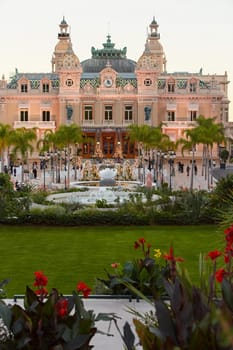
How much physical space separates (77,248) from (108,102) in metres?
57.5

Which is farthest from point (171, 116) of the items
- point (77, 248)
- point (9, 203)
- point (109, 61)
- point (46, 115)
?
point (77, 248)

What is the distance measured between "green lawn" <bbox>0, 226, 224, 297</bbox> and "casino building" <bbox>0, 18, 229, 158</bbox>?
172ft

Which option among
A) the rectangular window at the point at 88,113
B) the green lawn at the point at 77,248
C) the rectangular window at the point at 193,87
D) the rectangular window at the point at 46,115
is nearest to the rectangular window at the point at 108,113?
the rectangular window at the point at 88,113

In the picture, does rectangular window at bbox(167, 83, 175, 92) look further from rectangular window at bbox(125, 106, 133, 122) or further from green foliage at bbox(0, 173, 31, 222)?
green foliage at bbox(0, 173, 31, 222)

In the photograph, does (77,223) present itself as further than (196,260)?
Yes

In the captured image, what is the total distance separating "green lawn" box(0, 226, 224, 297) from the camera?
11.5m

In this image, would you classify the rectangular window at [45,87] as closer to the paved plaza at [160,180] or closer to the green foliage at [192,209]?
the paved plaza at [160,180]

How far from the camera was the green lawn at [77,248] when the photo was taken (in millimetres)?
11453

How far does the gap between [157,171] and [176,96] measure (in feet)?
92.8

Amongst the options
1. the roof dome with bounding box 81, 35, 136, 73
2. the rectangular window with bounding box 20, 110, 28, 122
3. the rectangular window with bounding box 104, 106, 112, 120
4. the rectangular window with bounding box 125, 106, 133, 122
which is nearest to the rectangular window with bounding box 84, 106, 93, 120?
the rectangular window with bounding box 104, 106, 112, 120

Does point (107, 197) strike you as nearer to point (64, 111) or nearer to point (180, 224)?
point (180, 224)

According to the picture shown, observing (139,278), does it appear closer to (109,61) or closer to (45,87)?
(45,87)

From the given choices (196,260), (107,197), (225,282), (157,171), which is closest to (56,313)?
(225,282)

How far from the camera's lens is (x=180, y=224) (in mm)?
18938
